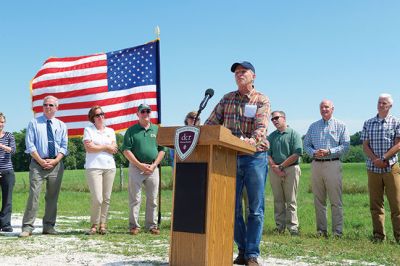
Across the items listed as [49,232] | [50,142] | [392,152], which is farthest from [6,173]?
[392,152]

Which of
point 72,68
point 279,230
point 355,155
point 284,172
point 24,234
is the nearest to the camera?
A: point 24,234

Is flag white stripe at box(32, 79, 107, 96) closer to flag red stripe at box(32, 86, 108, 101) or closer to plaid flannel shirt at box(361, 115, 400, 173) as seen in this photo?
flag red stripe at box(32, 86, 108, 101)

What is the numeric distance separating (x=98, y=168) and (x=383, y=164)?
4378 mm

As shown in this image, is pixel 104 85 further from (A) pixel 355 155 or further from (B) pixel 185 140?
(A) pixel 355 155

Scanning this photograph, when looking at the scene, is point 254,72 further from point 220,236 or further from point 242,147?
point 220,236

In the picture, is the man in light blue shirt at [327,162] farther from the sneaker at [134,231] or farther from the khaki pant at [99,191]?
the khaki pant at [99,191]

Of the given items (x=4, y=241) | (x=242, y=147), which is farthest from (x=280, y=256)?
(x=4, y=241)

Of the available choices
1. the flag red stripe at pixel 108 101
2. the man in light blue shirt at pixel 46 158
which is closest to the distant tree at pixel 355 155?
the flag red stripe at pixel 108 101

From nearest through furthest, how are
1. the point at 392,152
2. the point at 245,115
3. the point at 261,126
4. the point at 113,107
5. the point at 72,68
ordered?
the point at 261,126, the point at 245,115, the point at 392,152, the point at 113,107, the point at 72,68

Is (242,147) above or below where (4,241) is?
above

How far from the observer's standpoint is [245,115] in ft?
16.8

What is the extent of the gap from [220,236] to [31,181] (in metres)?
4.35

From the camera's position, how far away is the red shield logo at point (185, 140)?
4473mm

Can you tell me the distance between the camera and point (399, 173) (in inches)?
298
